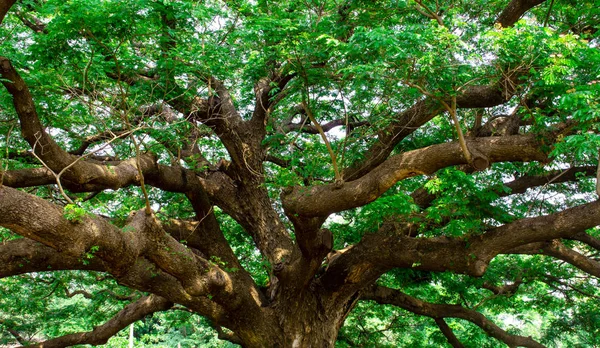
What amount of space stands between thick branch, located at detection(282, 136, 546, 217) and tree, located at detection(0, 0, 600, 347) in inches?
0.8

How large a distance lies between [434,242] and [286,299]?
1955 millimetres

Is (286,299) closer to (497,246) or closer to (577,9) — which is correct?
(497,246)

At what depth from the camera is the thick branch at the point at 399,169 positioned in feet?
14.6

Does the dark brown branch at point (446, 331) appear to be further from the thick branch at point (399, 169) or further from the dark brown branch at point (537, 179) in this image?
the thick branch at point (399, 169)

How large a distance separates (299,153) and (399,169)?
2.93 meters

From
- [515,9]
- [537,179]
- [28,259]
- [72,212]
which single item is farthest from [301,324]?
[515,9]

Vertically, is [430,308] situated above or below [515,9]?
below

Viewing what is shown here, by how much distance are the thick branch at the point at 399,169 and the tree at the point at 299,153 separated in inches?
0.8

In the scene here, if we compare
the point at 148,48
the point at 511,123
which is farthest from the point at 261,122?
the point at 511,123

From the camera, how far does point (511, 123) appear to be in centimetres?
569

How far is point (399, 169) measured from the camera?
4.62 meters

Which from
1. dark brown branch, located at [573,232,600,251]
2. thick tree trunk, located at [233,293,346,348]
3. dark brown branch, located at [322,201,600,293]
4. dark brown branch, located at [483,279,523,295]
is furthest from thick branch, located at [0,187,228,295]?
dark brown branch, located at [573,232,600,251]

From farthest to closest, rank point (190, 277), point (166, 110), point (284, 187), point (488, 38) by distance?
point (166, 110) < point (284, 187) < point (190, 277) < point (488, 38)

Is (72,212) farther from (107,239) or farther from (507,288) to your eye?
(507,288)
